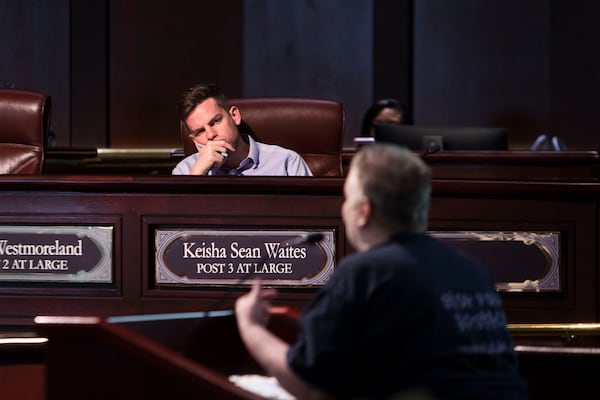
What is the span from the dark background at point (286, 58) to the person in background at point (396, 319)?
4953 millimetres

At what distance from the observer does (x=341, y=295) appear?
1.68 meters

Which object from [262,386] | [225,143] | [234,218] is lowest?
[262,386]

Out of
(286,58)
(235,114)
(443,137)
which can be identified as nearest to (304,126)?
(235,114)

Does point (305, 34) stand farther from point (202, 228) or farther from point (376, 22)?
point (202, 228)

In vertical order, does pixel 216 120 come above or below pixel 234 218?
above

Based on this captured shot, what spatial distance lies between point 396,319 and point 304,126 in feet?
7.84

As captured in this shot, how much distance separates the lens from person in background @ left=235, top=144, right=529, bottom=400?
167cm

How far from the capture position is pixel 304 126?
400 cm

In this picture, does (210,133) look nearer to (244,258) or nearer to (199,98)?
(199,98)

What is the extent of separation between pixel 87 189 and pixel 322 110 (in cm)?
118

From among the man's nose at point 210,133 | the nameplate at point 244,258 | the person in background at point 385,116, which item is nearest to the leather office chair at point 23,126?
the man's nose at point 210,133

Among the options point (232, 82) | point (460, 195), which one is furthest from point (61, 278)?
point (232, 82)

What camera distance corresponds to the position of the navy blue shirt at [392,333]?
167 cm

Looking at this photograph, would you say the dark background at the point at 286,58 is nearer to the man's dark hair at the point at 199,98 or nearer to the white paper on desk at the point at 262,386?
the man's dark hair at the point at 199,98
